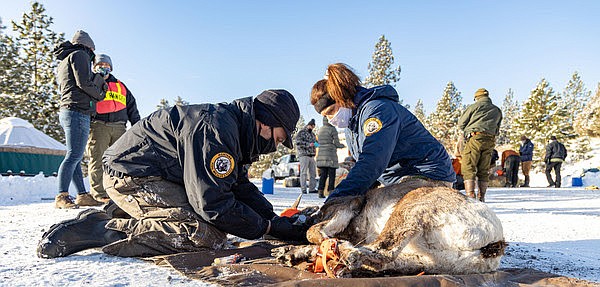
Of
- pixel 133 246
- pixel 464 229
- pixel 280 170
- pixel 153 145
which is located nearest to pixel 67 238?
pixel 133 246

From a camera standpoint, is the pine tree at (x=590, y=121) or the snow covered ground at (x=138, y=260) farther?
the pine tree at (x=590, y=121)

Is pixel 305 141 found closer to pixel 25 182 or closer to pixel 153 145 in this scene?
pixel 25 182

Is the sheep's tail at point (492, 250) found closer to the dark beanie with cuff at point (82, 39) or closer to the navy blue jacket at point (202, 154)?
the navy blue jacket at point (202, 154)

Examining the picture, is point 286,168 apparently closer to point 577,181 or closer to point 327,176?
point 577,181

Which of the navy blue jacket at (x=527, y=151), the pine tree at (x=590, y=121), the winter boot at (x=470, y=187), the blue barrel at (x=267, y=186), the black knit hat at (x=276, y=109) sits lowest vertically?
the blue barrel at (x=267, y=186)

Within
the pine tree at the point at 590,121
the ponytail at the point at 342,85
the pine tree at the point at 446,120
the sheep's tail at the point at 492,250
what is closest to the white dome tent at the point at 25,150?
the ponytail at the point at 342,85

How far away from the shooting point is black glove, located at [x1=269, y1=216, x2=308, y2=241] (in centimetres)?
301

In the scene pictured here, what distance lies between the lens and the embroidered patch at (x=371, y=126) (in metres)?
2.99

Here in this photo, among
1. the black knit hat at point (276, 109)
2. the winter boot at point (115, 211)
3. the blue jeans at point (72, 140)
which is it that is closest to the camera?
the black knit hat at point (276, 109)

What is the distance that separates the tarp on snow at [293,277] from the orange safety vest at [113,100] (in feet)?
13.1

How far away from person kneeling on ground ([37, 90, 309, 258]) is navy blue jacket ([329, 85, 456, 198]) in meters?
0.62

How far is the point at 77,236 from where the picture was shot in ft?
8.61

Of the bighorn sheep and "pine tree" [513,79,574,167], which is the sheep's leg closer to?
the bighorn sheep

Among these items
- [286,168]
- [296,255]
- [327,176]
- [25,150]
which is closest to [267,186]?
[327,176]
